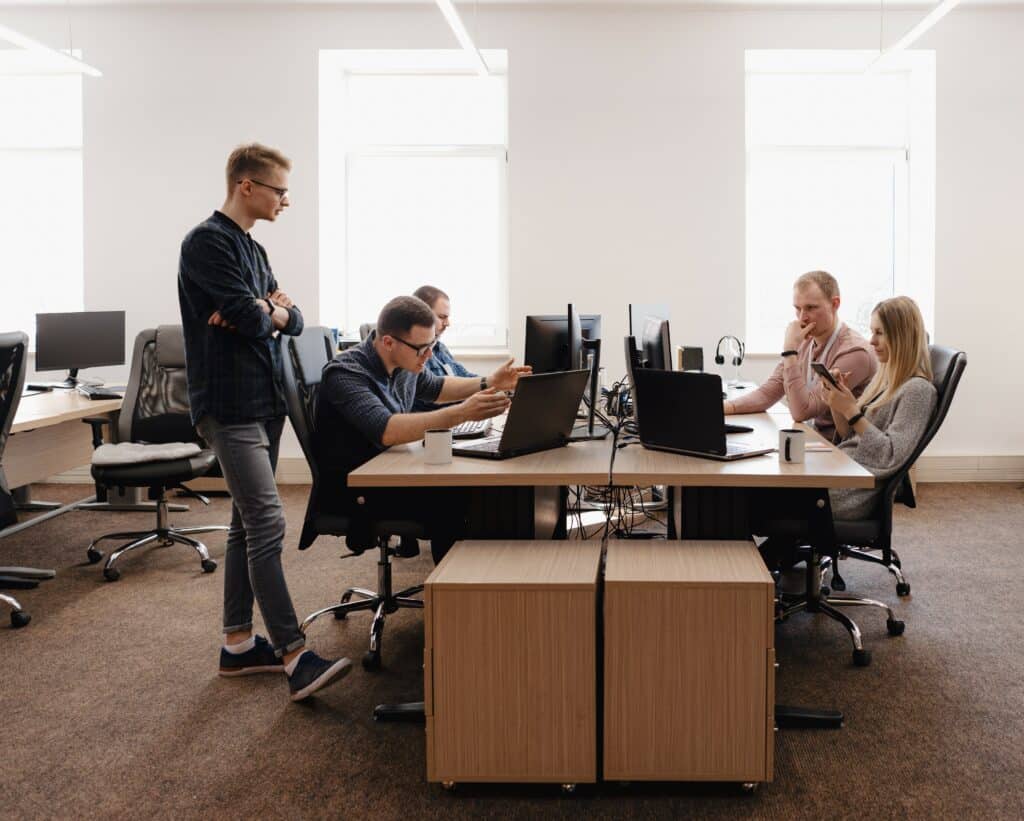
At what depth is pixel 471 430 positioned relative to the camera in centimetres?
295

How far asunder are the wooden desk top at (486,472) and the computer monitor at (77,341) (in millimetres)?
3217

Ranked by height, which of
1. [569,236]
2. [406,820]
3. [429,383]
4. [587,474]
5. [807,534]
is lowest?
[406,820]

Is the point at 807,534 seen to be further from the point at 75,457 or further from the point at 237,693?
the point at 75,457

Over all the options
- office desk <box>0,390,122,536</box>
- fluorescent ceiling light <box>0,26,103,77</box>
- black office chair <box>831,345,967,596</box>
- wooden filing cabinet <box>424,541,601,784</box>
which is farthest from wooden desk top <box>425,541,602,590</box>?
fluorescent ceiling light <box>0,26,103,77</box>

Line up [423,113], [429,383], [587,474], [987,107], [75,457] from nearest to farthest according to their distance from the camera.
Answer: [587,474]
[429,383]
[75,457]
[987,107]
[423,113]

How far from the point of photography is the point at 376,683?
265 cm

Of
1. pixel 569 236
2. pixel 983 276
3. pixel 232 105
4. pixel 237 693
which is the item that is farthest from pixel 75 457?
pixel 983 276

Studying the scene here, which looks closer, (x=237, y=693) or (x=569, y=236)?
(x=237, y=693)

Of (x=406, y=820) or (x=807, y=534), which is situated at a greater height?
(x=807, y=534)

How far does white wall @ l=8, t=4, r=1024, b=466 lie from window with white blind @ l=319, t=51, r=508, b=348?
0.39 m

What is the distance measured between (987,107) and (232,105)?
4.54m

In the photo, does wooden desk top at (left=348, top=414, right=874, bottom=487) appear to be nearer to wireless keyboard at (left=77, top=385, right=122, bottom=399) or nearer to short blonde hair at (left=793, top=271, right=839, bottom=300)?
short blonde hair at (left=793, top=271, right=839, bottom=300)

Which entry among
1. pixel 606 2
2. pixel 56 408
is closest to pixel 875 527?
pixel 56 408

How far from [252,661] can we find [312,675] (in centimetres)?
32
